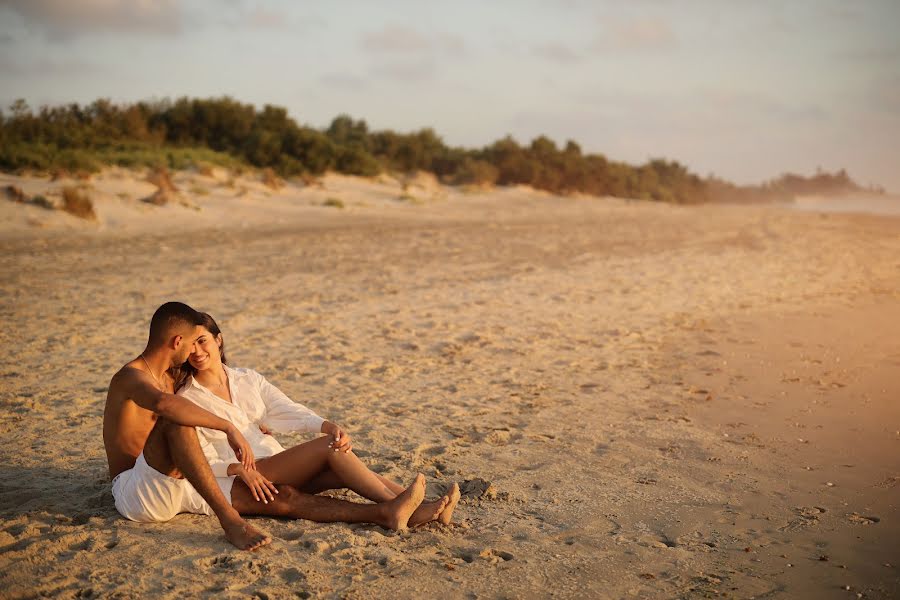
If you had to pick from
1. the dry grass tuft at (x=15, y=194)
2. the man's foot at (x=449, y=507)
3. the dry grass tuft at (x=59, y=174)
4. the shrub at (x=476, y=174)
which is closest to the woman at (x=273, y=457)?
the man's foot at (x=449, y=507)

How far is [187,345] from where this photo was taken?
384cm

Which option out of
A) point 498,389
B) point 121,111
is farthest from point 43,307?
point 121,111

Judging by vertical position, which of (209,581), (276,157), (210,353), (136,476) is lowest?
(209,581)

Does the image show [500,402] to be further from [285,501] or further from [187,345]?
[187,345]

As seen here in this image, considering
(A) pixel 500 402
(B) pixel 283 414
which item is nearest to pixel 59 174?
(A) pixel 500 402

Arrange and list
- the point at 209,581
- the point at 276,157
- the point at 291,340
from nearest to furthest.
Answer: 1. the point at 209,581
2. the point at 291,340
3. the point at 276,157

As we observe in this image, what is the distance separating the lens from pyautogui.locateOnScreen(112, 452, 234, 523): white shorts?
3.74 metres

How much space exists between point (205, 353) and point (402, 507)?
1.22 m

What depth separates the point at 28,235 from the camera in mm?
13367

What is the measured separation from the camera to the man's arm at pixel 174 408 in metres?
3.51

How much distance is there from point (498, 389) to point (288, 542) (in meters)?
3.09

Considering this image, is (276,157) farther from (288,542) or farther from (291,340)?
(288,542)

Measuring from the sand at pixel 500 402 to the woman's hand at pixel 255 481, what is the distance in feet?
0.68

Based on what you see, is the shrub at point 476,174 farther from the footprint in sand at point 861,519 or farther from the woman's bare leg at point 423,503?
the woman's bare leg at point 423,503
